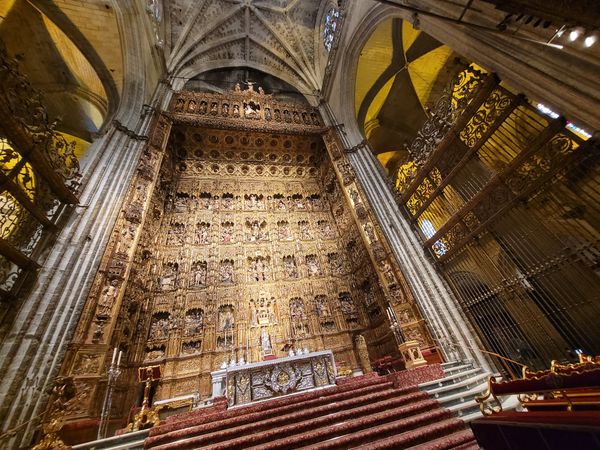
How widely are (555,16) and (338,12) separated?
14.1 meters

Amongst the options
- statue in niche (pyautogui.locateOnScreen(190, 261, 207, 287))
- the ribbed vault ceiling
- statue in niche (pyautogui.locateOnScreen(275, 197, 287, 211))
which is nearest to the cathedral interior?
statue in niche (pyautogui.locateOnScreen(190, 261, 207, 287))

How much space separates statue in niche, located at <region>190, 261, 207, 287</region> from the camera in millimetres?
9867

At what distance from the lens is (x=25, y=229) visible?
502cm

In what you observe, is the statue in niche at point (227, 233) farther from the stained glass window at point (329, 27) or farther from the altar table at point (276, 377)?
the stained glass window at point (329, 27)

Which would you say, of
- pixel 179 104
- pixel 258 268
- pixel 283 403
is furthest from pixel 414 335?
pixel 179 104

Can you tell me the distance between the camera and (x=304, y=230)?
1234cm

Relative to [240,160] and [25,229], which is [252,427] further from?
[240,160]

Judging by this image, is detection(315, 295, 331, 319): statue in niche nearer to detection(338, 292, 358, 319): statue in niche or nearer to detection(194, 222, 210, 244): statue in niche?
detection(338, 292, 358, 319): statue in niche

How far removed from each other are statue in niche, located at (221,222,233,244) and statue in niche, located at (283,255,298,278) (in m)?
2.79

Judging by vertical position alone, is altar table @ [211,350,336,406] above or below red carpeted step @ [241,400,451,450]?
above

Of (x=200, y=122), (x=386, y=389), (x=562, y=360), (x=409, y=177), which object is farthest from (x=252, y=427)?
A: (x=200, y=122)

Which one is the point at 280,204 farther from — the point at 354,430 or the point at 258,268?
the point at 354,430

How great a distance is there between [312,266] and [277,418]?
7.30m

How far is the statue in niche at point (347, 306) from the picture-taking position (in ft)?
32.8
